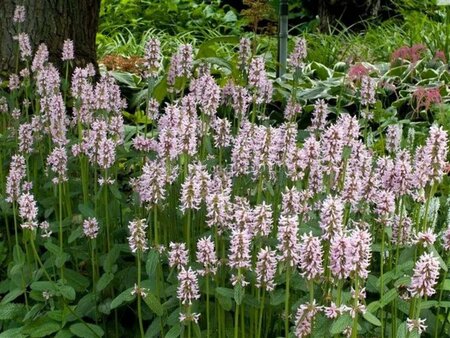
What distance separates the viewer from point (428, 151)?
78.4 inches

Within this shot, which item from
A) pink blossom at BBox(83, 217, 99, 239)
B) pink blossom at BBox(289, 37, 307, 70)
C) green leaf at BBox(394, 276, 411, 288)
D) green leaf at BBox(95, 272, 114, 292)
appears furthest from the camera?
pink blossom at BBox(289, 37, 307, 70)

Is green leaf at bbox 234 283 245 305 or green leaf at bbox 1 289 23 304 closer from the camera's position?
green leaf at bbox 234 283 245 305

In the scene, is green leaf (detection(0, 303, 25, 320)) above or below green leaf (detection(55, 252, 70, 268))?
below

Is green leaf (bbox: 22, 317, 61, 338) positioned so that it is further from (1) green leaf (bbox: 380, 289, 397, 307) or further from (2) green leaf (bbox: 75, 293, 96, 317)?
(1) green leaf (bbox: 380, 289, 397, 307)

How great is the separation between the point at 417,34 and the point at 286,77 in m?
1.97

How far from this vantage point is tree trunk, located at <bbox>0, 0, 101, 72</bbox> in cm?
435

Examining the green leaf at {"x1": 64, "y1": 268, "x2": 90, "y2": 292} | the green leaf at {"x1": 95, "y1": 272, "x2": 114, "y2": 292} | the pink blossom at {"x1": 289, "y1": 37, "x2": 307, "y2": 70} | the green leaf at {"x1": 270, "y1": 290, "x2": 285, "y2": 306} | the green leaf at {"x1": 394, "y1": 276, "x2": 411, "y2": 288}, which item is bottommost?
the green leaf at {"x1": 64, "y1": 268, "x2": 90, "y2": 292}

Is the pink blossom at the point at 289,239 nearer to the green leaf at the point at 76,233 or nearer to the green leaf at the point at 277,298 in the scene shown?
the green leaf at the point at 277,298

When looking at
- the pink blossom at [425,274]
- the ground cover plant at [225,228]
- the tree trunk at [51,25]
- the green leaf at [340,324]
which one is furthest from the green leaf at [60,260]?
the tree trunk at [51,25]

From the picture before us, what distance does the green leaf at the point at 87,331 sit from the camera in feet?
7.82

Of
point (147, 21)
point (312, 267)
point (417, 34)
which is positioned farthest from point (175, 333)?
point (147, 21)

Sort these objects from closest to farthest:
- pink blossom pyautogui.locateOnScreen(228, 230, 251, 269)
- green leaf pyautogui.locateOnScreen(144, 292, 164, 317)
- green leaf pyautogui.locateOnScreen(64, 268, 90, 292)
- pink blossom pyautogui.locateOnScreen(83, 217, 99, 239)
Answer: pink blossom pyautogui.locateOnScreen(228, 230, 251, 269) → green leaf pyautogui.locateOnScreen(144, 292, 164, 317) → pink blossom pyautogui.locateOnScreen(83, 217, 99, 239) → green leaf pyautogui.locateOnScreen(64, 268, 90, 292)

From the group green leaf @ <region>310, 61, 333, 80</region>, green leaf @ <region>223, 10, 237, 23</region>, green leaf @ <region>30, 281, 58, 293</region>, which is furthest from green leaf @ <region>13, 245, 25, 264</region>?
green leaf @ <region>223, 10, 237, 23</region>

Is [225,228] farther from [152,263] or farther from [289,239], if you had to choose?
[289,239]
